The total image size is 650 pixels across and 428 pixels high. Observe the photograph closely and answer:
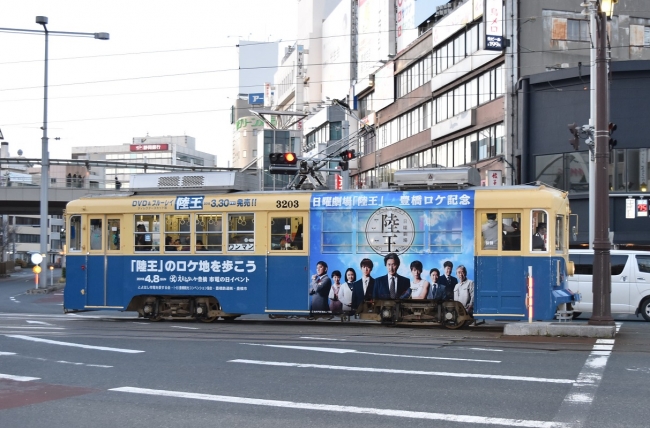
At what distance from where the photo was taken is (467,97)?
1816 inches

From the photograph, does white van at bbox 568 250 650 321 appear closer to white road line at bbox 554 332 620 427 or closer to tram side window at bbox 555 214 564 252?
tram side window at bbox 555 214 564 252

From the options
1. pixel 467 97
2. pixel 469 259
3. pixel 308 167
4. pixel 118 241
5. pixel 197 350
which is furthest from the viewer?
pixel 467 97

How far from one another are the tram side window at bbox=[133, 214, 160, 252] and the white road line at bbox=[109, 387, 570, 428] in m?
10.6

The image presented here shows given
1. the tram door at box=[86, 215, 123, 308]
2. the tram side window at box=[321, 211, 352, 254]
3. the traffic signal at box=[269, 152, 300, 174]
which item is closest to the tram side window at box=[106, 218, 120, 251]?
the tram door at box=[86, 215, 123, 308]

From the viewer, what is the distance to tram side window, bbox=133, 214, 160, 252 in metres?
21.2

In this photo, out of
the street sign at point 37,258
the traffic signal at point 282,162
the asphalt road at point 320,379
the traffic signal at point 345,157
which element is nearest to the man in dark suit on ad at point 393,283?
the asphalt road at point 320,379

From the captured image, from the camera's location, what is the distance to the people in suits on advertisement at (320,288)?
1970 centimetres

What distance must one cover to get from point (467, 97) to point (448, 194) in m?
28.2

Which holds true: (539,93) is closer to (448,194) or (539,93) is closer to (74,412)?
(448,194)

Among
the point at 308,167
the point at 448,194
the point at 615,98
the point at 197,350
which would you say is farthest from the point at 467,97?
the point at 197,350

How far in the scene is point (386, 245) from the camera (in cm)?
1930

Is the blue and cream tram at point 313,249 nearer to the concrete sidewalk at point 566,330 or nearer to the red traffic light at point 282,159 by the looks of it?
the concrete sidewalk at point 566,330

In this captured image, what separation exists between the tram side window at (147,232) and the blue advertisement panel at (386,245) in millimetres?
4007

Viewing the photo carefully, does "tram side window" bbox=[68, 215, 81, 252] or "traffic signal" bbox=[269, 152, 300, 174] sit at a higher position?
"traffic signal" bbox=[269, 152, 300, 174]
